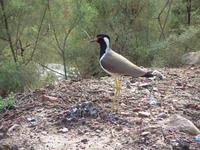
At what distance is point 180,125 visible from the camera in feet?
16.9

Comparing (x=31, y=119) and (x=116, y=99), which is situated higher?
(x=116, y=99)

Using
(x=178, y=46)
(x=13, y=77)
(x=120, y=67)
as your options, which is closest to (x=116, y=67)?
(x=120, y=67)

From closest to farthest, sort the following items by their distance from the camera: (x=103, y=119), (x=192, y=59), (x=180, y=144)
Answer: (x=180, y=144) < (x=103, y=119) < (x=192, y=59)

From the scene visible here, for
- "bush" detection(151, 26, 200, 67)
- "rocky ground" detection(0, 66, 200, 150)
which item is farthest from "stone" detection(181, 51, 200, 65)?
"rocky ground" detection(0, 66, 200, 150)

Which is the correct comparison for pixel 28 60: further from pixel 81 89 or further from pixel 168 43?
pixel 81 89

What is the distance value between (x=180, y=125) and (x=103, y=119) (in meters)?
0.85

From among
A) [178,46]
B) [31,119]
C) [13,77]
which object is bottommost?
[13,77]

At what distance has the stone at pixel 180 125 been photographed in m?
5.11

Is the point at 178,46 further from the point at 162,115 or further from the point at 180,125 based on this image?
the point at 180,125

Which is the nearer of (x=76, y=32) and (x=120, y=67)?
(x=120, y=67)

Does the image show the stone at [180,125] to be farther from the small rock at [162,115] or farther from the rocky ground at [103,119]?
the small rock at [162,115]

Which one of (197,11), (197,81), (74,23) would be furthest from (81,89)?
(197,11)

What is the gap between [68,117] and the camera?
5.46 metres

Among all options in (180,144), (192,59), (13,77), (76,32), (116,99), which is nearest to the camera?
(180,144)
